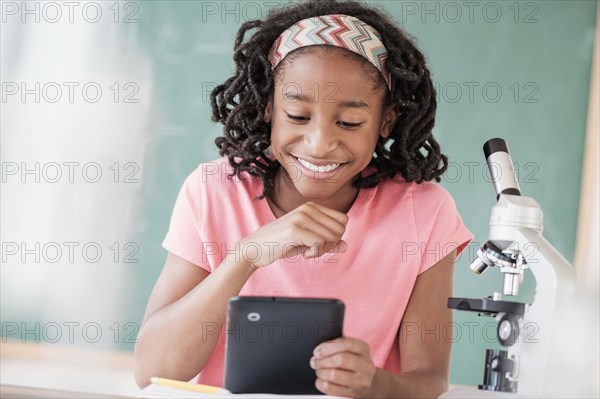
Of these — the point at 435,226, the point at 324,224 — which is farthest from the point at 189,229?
the point at 435,226

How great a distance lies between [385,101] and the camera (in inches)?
63.7

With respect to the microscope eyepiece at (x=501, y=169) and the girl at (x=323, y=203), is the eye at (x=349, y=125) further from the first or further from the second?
the microscope eyepiece at (x=501, y=169)

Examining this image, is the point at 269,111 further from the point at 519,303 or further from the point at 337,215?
the point at 519,303

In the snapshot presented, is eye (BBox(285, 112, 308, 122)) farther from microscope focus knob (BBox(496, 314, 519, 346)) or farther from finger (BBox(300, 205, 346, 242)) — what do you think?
microscope focus knob (BBox(496, 314, 519, 346))

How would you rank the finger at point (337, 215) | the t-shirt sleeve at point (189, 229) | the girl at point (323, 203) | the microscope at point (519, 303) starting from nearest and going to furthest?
the microscope at point (519, 303), the finger at point (337, 215), the girl at point (323, 203), the t-shirt sleeve at point (189, 229)

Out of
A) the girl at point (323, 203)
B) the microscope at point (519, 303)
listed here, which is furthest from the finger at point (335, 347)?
the girl at point (323, 203)

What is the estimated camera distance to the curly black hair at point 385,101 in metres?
1.64

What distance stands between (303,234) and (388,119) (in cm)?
42

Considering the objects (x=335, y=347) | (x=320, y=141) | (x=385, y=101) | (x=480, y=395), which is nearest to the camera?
(x=480, y=395)

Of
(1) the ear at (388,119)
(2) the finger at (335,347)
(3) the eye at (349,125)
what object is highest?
(1) the ear at (388,119)

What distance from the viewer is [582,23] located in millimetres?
2787

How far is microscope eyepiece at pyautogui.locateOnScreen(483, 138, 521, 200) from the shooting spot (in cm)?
113

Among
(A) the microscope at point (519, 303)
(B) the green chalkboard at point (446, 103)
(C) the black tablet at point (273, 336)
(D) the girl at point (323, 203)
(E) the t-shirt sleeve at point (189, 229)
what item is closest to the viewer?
(A) the microscope at point (519, 303)

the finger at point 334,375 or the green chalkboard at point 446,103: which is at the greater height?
the green chalkboard at point 446,103
